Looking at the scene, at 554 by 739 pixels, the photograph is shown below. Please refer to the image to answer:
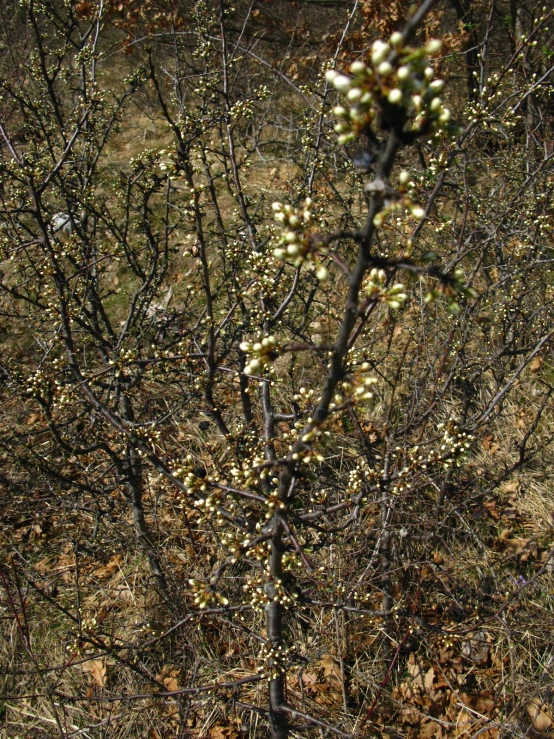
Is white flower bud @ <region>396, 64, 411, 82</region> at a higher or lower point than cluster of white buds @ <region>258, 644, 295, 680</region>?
higher

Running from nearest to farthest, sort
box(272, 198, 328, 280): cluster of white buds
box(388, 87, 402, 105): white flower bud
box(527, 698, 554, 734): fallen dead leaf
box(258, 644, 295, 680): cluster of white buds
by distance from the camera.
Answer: box(388, 87, 402, 105): white flower bud, box(272, 198, 328, 280): cluster of white buds, box(258, 644, 295, 680): cluster of white buds, box(527, 698, 554, 734): fallen dead leaf

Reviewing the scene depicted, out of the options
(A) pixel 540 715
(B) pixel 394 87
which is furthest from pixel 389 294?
(A) pixel 540 715

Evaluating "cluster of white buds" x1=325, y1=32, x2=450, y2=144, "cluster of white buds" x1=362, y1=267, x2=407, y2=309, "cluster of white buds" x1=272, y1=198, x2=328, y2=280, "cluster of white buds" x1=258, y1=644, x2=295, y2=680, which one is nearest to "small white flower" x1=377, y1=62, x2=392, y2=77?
"cluster of white buds" x1=325, y1=32, x2=450, y2=144

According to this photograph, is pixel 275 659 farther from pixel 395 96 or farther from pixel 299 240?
pixel 395 96

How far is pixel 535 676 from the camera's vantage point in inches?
150

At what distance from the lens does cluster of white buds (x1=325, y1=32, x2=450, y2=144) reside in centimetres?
103

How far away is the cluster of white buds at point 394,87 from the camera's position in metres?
1.03

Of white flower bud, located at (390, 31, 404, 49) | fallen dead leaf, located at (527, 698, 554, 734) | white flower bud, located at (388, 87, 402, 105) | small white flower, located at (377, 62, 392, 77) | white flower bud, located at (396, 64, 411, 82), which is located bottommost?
fallen dead leaf, located at (527, 698, 554, 734)

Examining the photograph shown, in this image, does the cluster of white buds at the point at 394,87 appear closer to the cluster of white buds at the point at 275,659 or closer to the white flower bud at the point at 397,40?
the white flower bud at the point at 397,40

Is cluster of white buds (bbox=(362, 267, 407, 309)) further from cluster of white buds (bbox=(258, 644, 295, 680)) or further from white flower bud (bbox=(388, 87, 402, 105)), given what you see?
cluster of white buds (bbox=(258, 644, 295, 680))

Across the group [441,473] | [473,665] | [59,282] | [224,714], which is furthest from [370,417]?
[59,282]

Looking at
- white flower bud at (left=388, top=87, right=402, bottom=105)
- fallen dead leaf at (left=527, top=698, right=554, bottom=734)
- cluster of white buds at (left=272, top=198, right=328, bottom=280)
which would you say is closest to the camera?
white flower bud at (left=388, top=87, right=402, bottom=105)

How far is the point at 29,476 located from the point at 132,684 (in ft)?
7.83

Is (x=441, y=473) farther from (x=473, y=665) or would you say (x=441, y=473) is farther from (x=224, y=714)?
(x=224, y=714)
